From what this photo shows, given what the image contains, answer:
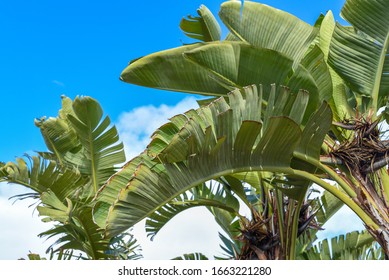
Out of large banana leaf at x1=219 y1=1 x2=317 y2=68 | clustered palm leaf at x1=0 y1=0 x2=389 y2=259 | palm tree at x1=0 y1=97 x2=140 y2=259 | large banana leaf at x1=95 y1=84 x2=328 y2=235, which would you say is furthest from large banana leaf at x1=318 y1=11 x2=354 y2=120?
palm tree at x1=0 y1=97 x2=140 y2=259

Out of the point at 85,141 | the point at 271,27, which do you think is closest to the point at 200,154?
the point at 271,27

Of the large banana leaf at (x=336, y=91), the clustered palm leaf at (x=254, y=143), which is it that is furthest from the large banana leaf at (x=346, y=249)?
the large banana leaf at (x=336, y=91)

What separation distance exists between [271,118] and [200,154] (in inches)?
26.1

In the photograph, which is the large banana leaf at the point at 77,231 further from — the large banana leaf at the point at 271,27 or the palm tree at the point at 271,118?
the large banana leaf at the point at 271,27

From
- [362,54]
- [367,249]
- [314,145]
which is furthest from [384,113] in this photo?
[367,249]

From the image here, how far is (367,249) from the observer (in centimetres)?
718

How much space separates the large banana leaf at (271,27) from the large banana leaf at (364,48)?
0.52 meters

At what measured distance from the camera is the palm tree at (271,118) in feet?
13.3

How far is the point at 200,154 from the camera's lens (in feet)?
13.4

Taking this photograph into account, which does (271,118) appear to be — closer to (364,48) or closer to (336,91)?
(364,48)

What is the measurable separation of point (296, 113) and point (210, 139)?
980mm

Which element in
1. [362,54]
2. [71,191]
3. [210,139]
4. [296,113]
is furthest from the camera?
[71,191]

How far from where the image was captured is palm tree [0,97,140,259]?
625cm
